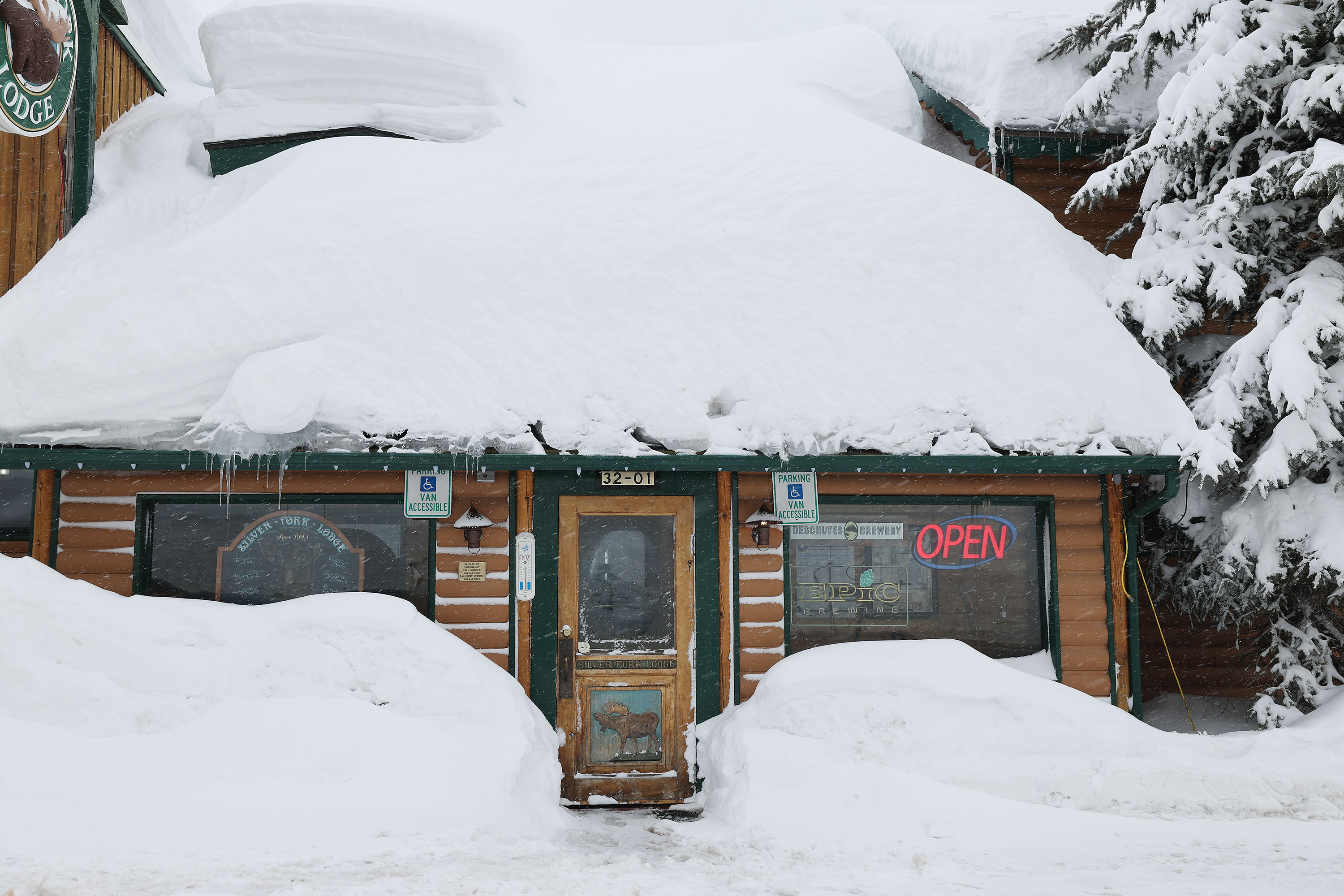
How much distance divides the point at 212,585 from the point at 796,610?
455 cm

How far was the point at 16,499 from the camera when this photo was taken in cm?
631

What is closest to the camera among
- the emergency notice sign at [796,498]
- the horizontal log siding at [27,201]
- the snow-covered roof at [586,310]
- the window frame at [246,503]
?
the snow-covered roof at [586,310]

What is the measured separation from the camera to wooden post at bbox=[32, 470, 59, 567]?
6.16m

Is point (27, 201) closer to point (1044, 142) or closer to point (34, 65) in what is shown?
point (34, 65)

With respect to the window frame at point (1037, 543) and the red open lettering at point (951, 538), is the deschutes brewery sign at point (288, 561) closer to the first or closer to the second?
the window frame at point (1037, 543)

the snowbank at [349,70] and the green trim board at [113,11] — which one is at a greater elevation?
the green trim board at [113,11]

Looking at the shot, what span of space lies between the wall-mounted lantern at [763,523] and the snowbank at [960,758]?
100 centimetres

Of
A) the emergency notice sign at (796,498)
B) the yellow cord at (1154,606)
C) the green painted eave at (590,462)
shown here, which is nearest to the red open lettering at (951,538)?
the green painted eave at (590,462)

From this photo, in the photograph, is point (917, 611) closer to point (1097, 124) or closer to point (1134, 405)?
point (1134, 405)

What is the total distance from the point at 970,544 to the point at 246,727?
17.7 feet

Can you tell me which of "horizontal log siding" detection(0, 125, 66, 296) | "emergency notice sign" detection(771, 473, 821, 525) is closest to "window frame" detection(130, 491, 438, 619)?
"emergency notice sign" detection(771, 473, 821, 525)

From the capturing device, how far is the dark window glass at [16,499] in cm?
630

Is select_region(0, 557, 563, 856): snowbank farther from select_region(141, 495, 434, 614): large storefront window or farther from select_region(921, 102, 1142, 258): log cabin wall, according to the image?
select_region(921, 102, 1142, 258): log cabin wall

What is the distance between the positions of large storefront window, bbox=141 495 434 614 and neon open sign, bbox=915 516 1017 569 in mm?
3972
